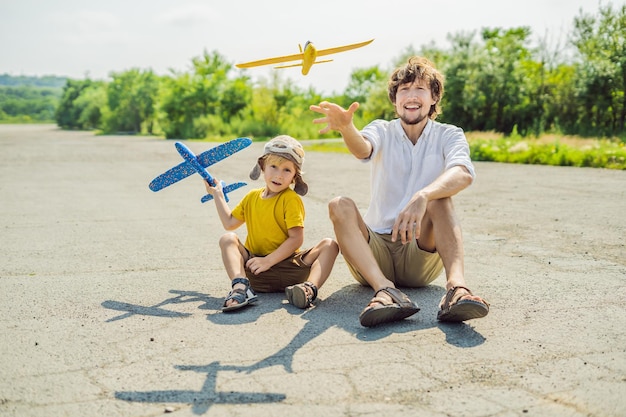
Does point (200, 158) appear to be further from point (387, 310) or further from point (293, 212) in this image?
point (387, 310)

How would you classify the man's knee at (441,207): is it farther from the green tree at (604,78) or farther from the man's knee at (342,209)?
the green tree at (604,78)

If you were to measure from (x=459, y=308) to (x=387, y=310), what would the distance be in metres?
0.37

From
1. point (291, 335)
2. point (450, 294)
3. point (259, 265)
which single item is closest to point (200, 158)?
point (259, 265)

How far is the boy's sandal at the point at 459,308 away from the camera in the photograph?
3383mm

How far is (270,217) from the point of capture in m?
4.19

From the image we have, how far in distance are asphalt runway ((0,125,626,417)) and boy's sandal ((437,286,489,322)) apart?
7 cm

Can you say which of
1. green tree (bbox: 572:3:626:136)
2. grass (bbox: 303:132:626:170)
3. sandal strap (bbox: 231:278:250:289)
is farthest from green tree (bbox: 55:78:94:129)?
sandal strap (bbox: 231:278:250:289)

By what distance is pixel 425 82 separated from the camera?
410 cm

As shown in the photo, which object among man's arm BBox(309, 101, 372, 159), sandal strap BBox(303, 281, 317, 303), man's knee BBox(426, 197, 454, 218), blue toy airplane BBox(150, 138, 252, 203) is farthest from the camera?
blue toy airplane BBox(150, 138, 252, 203)

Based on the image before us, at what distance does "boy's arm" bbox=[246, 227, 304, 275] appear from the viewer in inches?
162

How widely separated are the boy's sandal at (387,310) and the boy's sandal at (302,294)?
49 centimetres

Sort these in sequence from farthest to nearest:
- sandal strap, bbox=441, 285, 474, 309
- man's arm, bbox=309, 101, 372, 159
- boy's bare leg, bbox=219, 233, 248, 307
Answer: boy's bare leg, bbox=219, 233, 248, 307 → man's arm, bbox=309, 101, 372, 159 → sandal strap, bbox=441, 285, 474, 309

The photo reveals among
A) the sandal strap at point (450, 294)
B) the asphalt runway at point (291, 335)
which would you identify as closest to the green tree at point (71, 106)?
the asphalt runway at point (291, 335)

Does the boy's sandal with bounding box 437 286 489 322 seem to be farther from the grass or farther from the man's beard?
the grass
